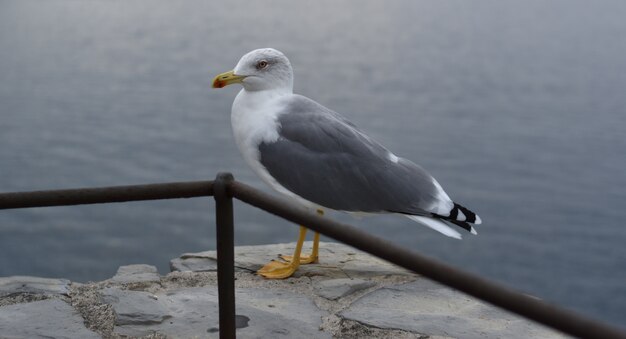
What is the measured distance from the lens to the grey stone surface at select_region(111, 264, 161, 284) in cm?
409

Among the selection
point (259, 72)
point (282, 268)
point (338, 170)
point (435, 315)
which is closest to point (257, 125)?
point (259, 72)

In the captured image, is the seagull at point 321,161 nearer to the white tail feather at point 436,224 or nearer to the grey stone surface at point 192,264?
the white tail feather at point 436,224

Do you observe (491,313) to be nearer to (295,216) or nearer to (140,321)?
(140,321)

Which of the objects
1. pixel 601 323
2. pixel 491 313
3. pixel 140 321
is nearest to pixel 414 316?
pixel 491 313

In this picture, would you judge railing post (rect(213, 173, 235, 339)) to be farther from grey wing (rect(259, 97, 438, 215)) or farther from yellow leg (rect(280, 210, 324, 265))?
yellow leg (rect(280, 210, 324, 265))

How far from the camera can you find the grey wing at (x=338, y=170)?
4090 millimetres

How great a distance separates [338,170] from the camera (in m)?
4.12

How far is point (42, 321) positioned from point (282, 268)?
1.29 metres

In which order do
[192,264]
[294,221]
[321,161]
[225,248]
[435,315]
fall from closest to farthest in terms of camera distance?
1. [294,221]
2. [225,248]
3. [435,315]
4. [321,161]
5. [192,264]

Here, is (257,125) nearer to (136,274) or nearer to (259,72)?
(259,72)

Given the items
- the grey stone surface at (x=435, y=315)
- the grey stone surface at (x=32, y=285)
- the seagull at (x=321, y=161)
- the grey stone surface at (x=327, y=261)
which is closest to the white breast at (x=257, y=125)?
the seagull at (x=321, y=161)

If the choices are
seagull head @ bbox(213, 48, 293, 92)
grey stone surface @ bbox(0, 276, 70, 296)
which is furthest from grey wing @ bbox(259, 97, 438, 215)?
grey stone surface @ bbox(0, 276, 70, 296)

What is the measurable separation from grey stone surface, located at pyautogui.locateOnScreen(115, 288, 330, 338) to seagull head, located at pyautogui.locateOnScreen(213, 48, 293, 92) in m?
1.03

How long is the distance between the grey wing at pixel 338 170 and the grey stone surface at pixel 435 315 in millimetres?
402
